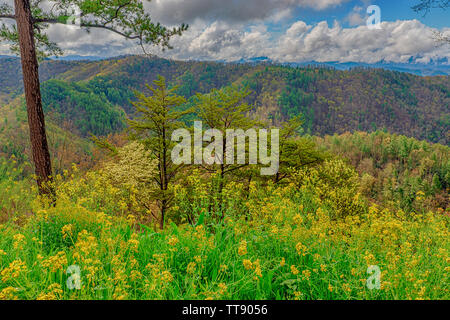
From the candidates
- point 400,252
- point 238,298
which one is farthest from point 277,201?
point 238,298

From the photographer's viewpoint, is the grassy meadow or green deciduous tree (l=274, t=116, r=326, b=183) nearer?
the grassy meadow

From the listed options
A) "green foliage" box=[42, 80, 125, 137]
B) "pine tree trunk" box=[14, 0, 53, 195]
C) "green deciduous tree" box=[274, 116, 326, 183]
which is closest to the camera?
"pine tree trunk" box=[14, 0, 53, 195]

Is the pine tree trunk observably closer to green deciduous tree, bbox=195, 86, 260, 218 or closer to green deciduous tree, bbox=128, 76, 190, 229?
green deciduous tree, bbox=128, 76, 190, 229

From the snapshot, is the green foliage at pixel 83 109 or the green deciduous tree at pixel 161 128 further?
the green foliage at pixel 83 109

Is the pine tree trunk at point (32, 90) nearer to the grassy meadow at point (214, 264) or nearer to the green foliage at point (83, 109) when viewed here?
the grassy meadow at point (214, 264)

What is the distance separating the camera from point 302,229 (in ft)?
11.4

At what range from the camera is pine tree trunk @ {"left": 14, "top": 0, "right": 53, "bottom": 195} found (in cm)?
661

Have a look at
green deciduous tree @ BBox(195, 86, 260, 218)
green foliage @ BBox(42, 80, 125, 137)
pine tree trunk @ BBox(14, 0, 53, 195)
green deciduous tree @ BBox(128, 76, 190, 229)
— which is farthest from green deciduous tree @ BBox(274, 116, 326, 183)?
green foliage @ BBox(42, 80, 125, 137)

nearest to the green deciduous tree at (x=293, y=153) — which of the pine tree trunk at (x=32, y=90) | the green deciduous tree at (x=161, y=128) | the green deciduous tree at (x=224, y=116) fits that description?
the green deciduous tree at (x=224, y=116)

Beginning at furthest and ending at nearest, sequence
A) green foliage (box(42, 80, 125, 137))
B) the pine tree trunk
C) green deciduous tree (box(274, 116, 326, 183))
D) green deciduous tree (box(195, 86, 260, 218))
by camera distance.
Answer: green foliage (box(42, 80, 125, 137)) < green deciduous tree (box(274, 116, 326, 183)) < green deciduous tree (box(195, 86, 260, 218)) < the pine tree trunk

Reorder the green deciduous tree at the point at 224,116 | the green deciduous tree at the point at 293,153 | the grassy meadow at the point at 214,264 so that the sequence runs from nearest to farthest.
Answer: the grassy meadow at the point at 214,264
the green deciduous tree at the point at 224,116
the green deciduous tree at the point at 293,153

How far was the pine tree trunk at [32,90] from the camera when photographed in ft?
21.7
